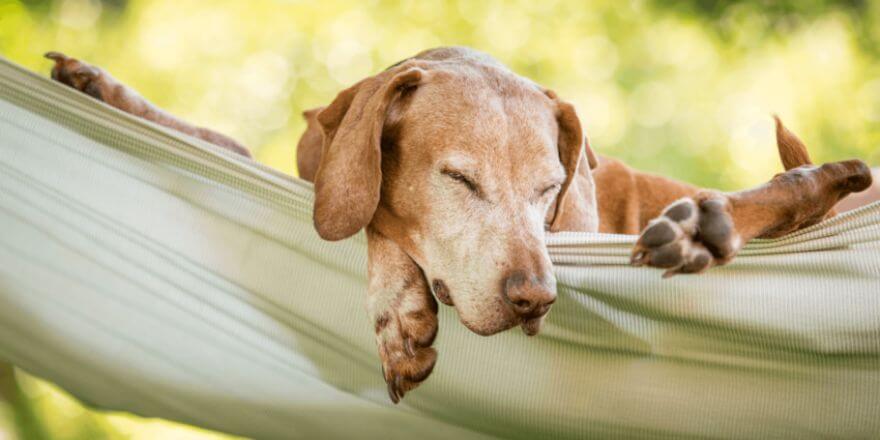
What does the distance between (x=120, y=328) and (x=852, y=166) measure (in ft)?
5.70

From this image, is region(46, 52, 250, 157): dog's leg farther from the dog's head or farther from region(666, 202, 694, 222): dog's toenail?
region(666, 202, 694, 222): dog's toenail

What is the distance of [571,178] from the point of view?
1.85 meters

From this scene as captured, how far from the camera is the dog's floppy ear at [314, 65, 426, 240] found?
1599 millimetres

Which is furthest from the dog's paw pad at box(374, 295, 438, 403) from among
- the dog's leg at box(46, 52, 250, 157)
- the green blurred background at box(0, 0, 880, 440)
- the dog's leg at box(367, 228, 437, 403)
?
the green blurred background at box(0, 0, 880, 440)

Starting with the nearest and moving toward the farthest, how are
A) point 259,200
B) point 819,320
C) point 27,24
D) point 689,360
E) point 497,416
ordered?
point 819,320, point 689,360, point 497,416, point 259,200, point 27,24

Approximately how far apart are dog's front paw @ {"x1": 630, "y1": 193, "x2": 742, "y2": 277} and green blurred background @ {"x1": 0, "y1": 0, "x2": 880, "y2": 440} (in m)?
4.42

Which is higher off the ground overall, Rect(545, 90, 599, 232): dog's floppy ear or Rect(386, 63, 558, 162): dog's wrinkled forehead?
Rect(386, 63, 558, 162): dog's wrinkled forehead

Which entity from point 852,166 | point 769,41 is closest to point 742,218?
point 852,166

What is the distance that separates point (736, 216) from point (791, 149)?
0.54 meters

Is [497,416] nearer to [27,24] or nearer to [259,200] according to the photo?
[259,200]

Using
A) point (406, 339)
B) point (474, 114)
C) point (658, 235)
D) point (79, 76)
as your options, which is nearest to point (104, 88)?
point (79, 76)

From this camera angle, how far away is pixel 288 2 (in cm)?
612

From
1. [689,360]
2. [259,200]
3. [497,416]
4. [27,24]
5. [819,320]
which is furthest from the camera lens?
[27,24]

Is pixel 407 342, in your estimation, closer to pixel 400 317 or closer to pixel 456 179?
pixel 400 317
